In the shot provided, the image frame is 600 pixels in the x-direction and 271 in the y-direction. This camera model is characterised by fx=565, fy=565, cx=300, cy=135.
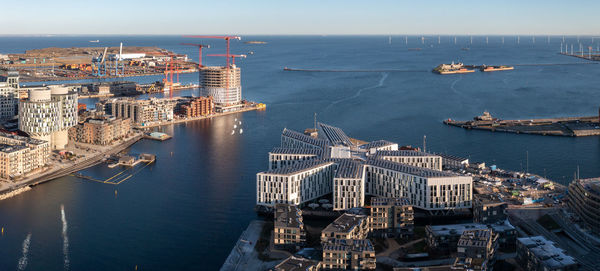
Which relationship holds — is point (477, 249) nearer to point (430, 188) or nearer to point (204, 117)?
point (430, 188)

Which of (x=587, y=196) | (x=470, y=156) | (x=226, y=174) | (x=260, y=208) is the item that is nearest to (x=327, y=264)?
(x=260, y=208)

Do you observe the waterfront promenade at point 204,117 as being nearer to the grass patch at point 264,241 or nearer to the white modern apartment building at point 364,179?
the white modern apartment building at point 364,179

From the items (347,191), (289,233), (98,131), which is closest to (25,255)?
(289,233)

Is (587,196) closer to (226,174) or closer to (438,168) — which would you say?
(438,168)

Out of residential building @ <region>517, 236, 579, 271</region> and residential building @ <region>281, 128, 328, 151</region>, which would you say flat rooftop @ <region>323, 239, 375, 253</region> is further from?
residential building @ <region>281, 128, 328, 151</region>

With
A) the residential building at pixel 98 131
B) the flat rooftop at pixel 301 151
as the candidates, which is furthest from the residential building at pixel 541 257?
the residential building at pixel 98 131

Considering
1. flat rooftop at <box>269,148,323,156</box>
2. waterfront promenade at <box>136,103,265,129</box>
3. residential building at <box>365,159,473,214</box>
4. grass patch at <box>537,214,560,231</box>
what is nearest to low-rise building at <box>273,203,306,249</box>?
residential building at <box>365,159,473,214</box>
